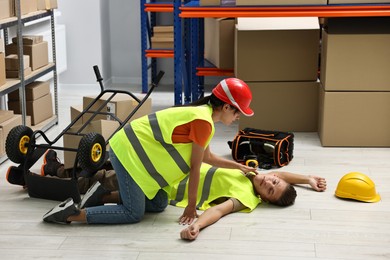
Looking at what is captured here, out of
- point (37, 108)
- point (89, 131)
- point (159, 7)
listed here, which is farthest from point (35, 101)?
point (159, 7)

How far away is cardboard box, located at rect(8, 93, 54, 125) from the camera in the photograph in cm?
531

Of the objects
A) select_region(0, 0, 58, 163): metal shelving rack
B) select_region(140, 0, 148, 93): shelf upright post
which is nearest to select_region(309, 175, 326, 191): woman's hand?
select_region(0, 0, 58, 163): metal shelving rack

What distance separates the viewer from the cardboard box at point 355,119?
4.93 m

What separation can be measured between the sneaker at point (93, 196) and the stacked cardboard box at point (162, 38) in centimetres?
334

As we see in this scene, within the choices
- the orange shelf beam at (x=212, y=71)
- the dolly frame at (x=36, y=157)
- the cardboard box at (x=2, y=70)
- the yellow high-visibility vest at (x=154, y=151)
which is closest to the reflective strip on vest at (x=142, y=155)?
the yellow high-visibility vest at (x=154, y=151)

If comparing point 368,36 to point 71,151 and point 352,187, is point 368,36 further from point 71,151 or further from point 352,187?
point 71,151

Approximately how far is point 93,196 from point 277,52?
2.19 metres

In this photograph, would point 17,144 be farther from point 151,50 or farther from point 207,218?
point 151,50

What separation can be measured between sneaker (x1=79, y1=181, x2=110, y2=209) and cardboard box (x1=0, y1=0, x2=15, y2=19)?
1.65 m

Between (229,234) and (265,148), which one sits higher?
(265,148)

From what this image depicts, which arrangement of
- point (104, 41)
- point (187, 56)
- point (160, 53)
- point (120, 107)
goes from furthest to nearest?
point (104, 41) < point (160, 53) < point (187, 56) < point (120, 107)

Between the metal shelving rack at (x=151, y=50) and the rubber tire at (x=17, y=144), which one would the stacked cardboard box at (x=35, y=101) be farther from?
the rubber tire at (x=17, y=144)

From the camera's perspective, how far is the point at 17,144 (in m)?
3.89

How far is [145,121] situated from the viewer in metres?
3.45
